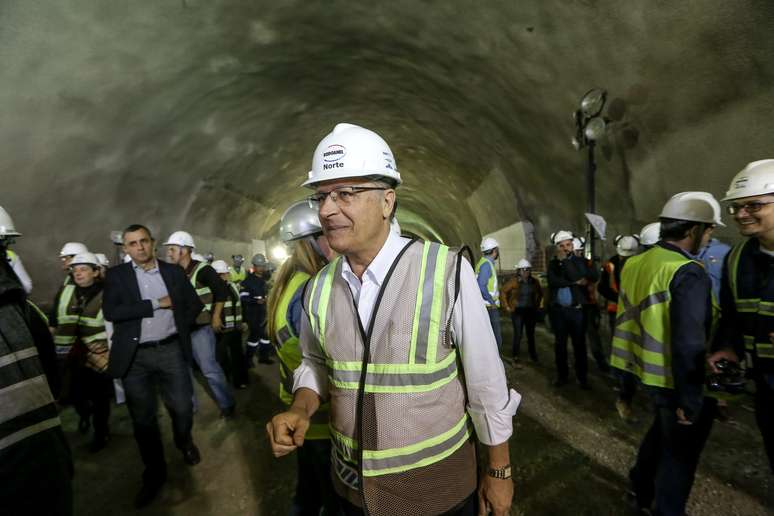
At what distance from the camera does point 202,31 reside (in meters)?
5.72

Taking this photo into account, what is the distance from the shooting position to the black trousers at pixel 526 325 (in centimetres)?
635

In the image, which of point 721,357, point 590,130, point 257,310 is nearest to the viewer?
point 721,357

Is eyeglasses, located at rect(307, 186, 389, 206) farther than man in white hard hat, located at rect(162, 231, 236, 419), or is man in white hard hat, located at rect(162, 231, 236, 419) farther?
man in white hard hat, located at rect(162, 231, 236, 419)

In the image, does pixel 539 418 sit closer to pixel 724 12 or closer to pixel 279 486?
pixel 279 486

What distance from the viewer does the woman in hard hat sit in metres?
1.94

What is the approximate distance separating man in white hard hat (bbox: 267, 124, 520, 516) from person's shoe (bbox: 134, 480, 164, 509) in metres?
2.65

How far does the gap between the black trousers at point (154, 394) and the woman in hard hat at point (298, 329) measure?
171 cm

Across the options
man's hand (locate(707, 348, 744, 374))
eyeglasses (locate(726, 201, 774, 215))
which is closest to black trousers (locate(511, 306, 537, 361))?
man's hand (locate(707, 348, 744, 374))

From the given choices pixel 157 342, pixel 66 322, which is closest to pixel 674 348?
pixel 157 342

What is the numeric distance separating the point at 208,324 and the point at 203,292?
2.19 feet

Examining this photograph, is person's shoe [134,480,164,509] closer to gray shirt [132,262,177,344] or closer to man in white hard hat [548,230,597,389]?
gray shirt [132,262,177,344]

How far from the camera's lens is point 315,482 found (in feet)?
7.06

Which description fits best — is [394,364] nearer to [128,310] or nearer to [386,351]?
[386,351]

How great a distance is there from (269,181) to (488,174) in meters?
7.38
